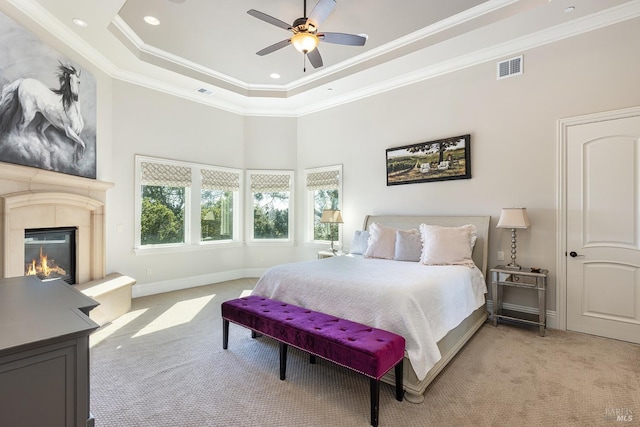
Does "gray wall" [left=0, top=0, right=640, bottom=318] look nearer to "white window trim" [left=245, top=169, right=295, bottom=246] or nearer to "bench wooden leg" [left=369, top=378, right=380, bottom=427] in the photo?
"white window trim" [left=245, top=169, right=295, bottom=246]

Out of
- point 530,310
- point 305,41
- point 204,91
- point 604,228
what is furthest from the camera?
point 204,91

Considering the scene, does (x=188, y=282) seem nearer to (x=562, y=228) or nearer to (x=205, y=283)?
(x=205, y=283)

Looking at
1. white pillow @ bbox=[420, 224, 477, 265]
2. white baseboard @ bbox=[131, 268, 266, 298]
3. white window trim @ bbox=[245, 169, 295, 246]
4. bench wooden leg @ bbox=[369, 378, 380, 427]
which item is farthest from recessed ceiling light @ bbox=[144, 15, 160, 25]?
bench wooden leg @ bbox=[369, 378, 380, 427]

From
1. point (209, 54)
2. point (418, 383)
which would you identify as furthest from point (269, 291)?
point (209, 54)

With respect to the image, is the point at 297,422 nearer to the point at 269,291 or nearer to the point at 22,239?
the point at 269,291

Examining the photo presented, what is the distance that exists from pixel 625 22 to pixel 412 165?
2.61 m

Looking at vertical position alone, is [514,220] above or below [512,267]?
above

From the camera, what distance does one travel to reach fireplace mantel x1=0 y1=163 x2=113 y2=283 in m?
2.95

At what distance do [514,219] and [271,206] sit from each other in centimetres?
432

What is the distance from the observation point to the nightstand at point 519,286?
335 cm

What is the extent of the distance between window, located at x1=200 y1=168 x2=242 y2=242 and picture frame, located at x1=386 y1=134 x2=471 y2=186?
120 inches

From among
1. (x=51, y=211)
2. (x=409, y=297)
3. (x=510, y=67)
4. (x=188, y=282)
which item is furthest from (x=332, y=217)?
(x=51, y=211)

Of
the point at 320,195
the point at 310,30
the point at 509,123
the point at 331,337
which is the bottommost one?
the point at 331,337

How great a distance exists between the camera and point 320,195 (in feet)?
20.0
